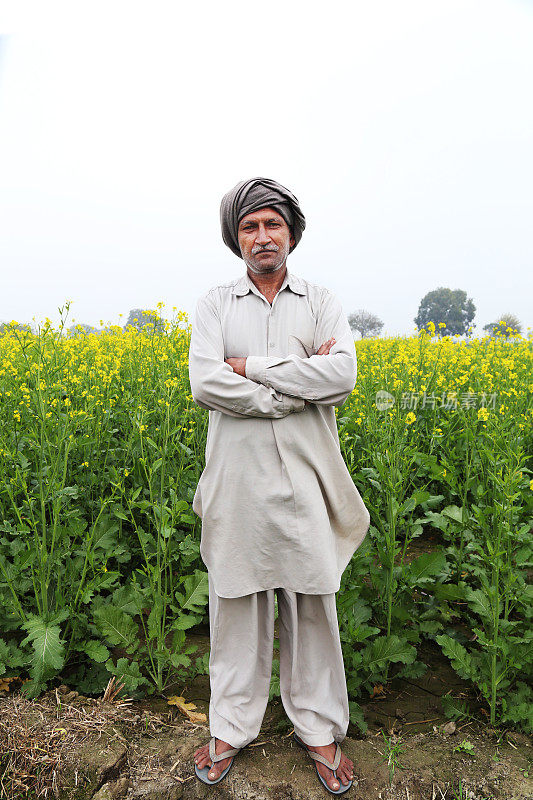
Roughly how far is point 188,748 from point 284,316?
173 centimetres

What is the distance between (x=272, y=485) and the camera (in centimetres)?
176

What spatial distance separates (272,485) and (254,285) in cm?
71

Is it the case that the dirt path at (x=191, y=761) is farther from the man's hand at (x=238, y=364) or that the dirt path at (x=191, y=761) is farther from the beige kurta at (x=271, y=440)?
the man's hand at (x=238, y=364)

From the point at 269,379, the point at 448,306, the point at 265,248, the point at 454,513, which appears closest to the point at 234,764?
the point at 269,379

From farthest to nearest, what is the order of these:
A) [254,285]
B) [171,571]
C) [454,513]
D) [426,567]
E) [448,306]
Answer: [448,306] < [454,513] < [171,571] < [426,567] < [254,285]

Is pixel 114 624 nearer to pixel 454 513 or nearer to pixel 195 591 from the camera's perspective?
pixel 195 591

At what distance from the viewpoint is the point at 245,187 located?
1797 millimetres

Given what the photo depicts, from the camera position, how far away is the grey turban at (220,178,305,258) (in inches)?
70.1

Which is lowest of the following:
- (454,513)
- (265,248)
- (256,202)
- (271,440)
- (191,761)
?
(191,761)

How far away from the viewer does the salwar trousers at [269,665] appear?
1.92m

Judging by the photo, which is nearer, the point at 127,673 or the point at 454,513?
the point at 127,673

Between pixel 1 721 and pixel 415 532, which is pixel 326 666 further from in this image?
pixel 1 721
